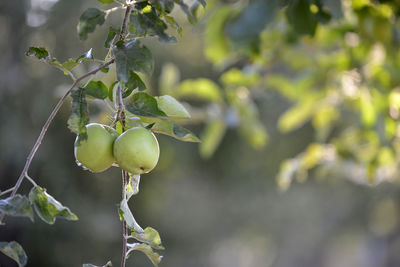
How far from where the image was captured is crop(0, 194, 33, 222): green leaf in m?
0.35

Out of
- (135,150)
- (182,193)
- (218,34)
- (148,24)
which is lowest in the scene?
(135,150)

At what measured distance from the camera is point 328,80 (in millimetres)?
1179

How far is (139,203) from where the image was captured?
11.3ft

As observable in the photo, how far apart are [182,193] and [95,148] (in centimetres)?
394

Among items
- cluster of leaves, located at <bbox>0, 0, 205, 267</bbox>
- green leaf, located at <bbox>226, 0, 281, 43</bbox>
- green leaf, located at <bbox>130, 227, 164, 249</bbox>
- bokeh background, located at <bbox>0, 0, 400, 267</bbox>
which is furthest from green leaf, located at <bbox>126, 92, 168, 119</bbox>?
bokeh background, located at <bbox>0, 0, 400, 267</bbox>

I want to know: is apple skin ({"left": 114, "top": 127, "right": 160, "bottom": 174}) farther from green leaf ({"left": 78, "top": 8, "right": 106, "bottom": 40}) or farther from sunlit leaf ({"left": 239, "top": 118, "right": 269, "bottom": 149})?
sunlit leaf ({"left": 239, "top": 118, "right": 269, "bottom": 149})

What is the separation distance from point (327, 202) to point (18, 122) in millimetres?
4207

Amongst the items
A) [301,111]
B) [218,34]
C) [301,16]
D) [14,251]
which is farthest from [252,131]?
[14,251]

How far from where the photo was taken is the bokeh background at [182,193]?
8.29 ft

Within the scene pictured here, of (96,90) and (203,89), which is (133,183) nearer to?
(96,90)

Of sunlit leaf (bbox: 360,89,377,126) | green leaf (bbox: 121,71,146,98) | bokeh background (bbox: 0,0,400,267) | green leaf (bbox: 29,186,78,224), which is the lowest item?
green leaf (bbox: 29,186,78,224)

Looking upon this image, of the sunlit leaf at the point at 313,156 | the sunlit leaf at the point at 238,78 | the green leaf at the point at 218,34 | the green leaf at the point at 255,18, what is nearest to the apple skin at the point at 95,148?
the green leaf at the point at 255,18

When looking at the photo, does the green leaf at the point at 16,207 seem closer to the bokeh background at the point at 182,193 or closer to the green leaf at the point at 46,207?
the green leaf at the point at 46,207

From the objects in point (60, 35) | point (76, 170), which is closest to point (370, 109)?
point (60, 35)
